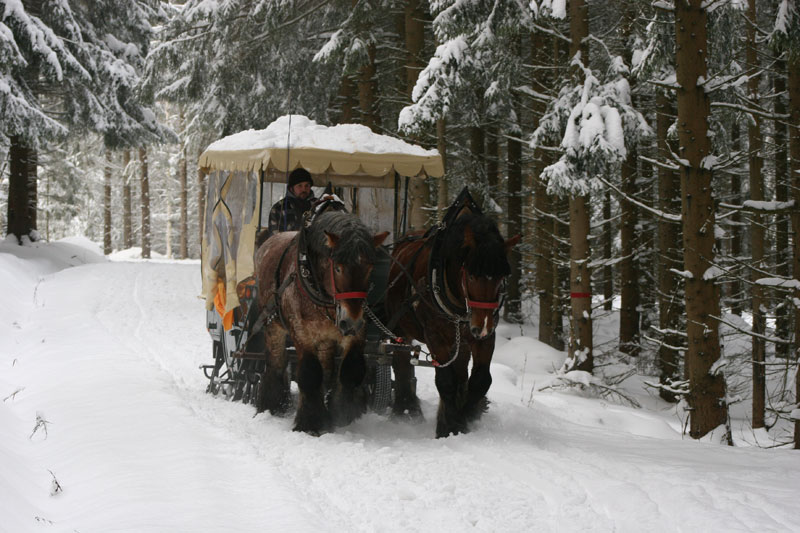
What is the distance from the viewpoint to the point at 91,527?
403 centimetres

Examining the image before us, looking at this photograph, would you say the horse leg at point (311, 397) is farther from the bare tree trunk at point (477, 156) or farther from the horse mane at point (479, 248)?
the bare tree trunk at point (477, 156)

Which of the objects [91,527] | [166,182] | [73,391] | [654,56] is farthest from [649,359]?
[166,182]

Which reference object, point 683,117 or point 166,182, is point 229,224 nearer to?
point 683,117

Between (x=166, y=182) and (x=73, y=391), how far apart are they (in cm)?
4046

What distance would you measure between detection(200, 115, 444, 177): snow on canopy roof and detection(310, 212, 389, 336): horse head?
1.37 metres

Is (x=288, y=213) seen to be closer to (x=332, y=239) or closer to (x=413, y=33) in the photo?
(x=332, y=239)

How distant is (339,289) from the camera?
20.0 ft

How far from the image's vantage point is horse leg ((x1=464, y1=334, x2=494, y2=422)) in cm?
643

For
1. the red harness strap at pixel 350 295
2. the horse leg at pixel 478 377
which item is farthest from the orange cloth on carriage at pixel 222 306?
the horse leg at pixel 478 377

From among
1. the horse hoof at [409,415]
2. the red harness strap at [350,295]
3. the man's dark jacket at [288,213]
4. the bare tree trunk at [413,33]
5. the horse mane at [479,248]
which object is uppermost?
the bare tree trunk at [413,33]

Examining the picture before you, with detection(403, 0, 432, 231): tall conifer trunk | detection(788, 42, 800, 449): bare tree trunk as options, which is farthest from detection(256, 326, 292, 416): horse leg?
detection(403, 0, 432, 231): tall conifer trunk

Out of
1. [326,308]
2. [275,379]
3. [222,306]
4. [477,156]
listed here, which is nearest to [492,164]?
[477,156]

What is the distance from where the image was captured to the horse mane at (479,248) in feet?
18.9

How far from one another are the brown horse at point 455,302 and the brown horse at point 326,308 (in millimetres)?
542
